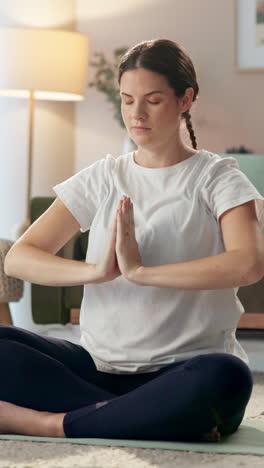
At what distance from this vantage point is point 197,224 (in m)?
1.83

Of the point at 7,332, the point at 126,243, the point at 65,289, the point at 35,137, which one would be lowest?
the point at 65,289

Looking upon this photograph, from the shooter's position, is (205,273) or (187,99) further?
(187,99)

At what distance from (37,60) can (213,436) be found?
3171 mm

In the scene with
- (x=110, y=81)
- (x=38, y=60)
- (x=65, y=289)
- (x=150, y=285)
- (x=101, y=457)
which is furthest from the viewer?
(x=110, y=81)

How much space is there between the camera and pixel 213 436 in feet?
5.89

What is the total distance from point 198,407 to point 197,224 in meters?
0.37

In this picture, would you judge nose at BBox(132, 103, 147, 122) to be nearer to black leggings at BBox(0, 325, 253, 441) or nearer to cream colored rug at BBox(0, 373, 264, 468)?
black leggings at BBox(0, 325, 253, 441)

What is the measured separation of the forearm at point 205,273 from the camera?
68.0 inches

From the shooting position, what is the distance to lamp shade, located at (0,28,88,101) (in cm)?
460

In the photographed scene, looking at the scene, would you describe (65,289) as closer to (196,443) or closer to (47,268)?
(47,268)

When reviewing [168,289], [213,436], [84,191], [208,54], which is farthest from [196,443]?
[208,54]

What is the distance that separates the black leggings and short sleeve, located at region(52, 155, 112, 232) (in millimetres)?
293

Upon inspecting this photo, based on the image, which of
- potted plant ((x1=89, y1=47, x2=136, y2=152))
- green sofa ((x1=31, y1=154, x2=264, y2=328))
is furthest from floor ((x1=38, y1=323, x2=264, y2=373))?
potted plant ((x1=89, y1=47, x2=136, y2=152))

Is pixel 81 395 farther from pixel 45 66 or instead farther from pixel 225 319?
pixel 45 66
